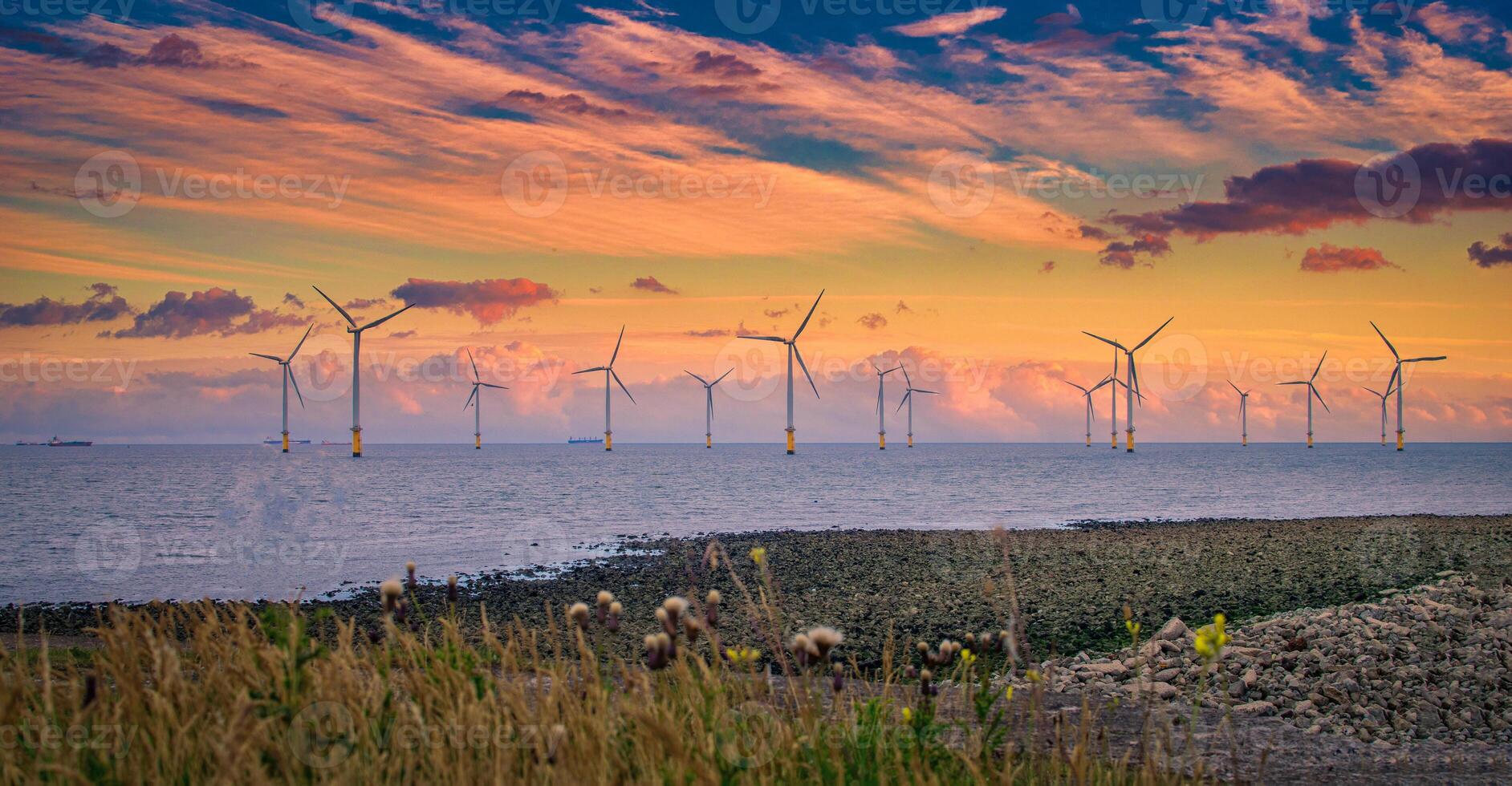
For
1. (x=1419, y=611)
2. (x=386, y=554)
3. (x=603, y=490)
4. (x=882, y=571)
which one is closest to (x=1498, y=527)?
(x=882, y=571)

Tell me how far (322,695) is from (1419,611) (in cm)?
1614

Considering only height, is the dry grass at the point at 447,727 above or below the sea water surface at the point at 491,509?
above

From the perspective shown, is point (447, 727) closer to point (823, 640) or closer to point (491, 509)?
point (823, 640)

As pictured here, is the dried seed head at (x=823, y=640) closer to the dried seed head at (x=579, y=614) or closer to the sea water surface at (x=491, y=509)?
the dried seed head at (x=579, y=614)

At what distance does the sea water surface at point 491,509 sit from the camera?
36750mm

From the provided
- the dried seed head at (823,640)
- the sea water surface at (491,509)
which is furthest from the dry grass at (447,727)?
the sea water surface at (491,509)

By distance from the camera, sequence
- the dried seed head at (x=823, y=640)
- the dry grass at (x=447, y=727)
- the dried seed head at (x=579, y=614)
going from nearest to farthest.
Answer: the dried seed head at (x=823, y=640)
the dry grass at (x=447, y=727)
the dried seed head at (x=579, y=614)

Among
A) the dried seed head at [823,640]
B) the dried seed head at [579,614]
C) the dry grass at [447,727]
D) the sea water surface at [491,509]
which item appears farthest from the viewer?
the sea water surface at [491,509]

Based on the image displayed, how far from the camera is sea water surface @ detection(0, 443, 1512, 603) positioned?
121 ft

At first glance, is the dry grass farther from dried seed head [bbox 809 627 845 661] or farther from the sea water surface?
the sea water surface

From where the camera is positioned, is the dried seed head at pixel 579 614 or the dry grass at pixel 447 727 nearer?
the dry grass at pixel 447 727

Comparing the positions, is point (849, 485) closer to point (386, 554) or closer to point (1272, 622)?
point (386, 554)

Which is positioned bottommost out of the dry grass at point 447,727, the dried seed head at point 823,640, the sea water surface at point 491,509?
the sea water surface at point 491,509

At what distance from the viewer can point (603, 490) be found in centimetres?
8994
